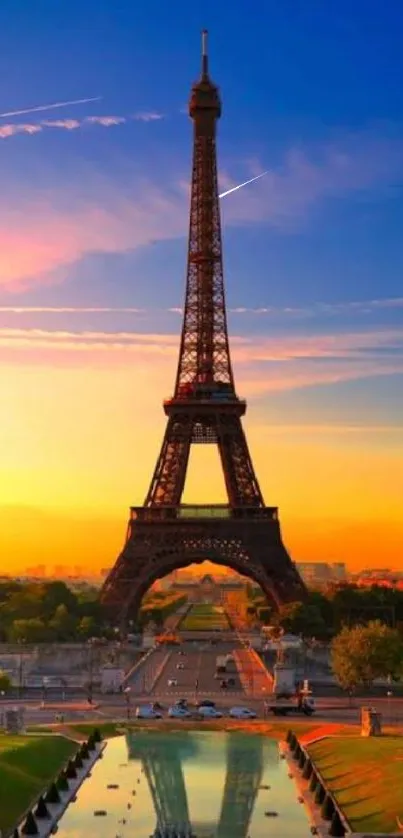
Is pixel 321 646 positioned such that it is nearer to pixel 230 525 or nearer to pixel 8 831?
pixel 230 525

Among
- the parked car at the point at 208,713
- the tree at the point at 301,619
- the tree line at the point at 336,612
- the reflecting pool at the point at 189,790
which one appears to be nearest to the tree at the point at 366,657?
the parked car at the point at 208,713

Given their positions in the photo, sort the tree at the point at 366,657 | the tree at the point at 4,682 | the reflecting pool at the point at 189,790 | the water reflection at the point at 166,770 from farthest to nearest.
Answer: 1. the tree at the point at 4,682
2. the tree at the point at 366,657
3. the water reflection at the point at 166,770
4. the reflecting pool at the point at 189,790

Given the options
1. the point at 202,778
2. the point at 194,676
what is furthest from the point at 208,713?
the point at 194,676

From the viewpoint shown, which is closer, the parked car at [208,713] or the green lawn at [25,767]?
the green lawn at [25,767]

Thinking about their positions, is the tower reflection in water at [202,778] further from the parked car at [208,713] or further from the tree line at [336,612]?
the tree line at [336,612]

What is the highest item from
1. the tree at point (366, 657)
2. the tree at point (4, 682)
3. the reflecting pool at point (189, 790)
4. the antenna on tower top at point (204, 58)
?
the antenna on tower top at point (204, 58)

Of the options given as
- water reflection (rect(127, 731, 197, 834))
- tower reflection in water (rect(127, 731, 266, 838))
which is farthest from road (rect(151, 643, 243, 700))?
tower reflection in water (rect(127, 731, 266, 838))

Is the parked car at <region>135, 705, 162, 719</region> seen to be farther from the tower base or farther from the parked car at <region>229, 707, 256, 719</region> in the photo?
the tower base
